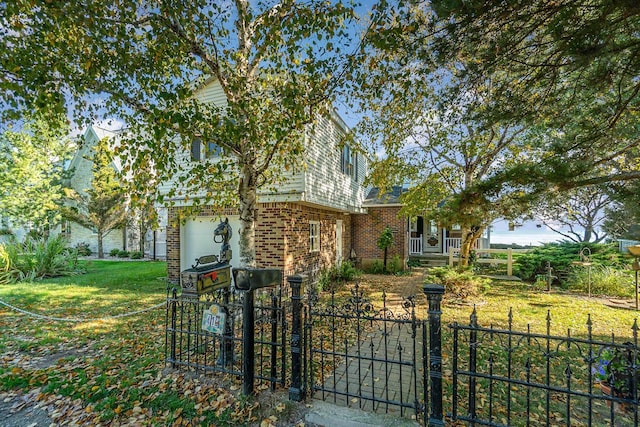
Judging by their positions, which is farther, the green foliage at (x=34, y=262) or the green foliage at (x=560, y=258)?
the green foliage at (x=34, y=262)

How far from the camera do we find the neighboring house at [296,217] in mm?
8430

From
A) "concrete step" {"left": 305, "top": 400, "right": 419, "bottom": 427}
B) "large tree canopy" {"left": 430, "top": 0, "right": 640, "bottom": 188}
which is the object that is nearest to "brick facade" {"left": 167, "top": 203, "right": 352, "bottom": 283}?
"concrete step" {"left": 305, "top": 400, "right": 419, "bottom": 427}

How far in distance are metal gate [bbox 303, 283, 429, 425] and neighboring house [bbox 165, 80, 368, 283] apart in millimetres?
3591

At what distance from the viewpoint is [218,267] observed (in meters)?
4.06

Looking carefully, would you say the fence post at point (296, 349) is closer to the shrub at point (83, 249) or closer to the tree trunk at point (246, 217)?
the tree trunk at point (246, 217)

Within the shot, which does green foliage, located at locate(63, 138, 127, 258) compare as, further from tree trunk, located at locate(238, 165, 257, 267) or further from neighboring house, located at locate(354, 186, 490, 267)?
tree trunk, located at locate(238, 165, 257, 267)

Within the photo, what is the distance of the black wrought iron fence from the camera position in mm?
2434

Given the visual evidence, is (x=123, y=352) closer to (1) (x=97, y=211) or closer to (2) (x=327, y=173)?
(2) (x=327, y=173)

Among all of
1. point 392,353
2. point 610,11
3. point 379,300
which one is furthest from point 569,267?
point 610,11

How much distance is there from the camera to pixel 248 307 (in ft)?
11.4

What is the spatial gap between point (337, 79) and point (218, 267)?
314cm

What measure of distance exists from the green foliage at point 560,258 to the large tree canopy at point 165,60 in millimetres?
10699

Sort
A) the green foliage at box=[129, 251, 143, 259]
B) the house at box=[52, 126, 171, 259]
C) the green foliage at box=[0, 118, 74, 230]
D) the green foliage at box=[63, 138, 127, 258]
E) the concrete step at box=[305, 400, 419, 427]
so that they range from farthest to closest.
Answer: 1. the house at box=[52, 126, 171, 259]
2. the green foliage at box=[129, 251, 143, 259]
3. the green foliage at box=[63, 138, 127, 258]
4. the green foliage at box=[0, 118, 74, 230]
5. the concrete step at box=[305, 400, 419, 427]

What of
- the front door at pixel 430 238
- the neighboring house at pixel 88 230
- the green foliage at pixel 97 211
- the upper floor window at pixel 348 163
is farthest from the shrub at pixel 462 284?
the neighboring house at pixel 88 230
